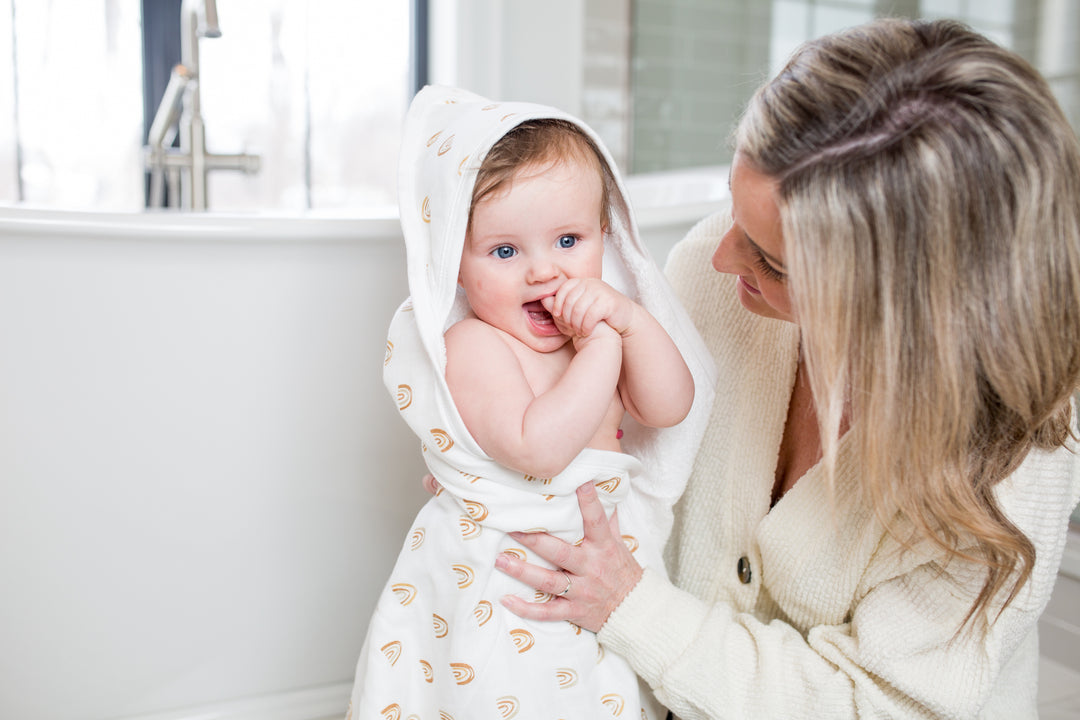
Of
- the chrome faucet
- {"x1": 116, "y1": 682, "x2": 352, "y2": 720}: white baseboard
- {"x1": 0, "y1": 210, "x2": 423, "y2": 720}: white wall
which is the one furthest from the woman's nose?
the chrome faucet

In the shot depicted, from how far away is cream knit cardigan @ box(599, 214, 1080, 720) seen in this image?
0.82 metres

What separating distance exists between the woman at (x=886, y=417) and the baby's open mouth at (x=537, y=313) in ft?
0.58

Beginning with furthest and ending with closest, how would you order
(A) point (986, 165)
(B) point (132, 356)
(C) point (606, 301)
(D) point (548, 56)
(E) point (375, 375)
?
(D) point (548, 56), (E) point (375, 375), (B) point (132, 356), (C) point (606, 301), (A) point (986, 165)

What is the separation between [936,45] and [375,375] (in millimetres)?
714

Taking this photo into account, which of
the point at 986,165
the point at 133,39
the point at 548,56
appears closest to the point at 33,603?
the point at 986,165

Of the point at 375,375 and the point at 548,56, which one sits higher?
the point at 548,56

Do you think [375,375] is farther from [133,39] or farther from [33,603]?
[133,39]

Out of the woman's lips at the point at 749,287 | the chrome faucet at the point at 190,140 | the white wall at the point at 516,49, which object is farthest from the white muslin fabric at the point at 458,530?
the white wall at the point at 516,49

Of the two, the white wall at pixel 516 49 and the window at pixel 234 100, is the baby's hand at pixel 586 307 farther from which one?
the white wall at pixel 516 49

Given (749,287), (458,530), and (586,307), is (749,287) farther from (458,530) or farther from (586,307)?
(458,530)

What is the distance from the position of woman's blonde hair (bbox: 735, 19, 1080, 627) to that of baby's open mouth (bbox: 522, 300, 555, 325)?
0.78ft

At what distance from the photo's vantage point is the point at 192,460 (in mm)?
1069

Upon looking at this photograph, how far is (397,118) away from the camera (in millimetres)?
2924

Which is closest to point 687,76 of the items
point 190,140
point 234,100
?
point 234,100
